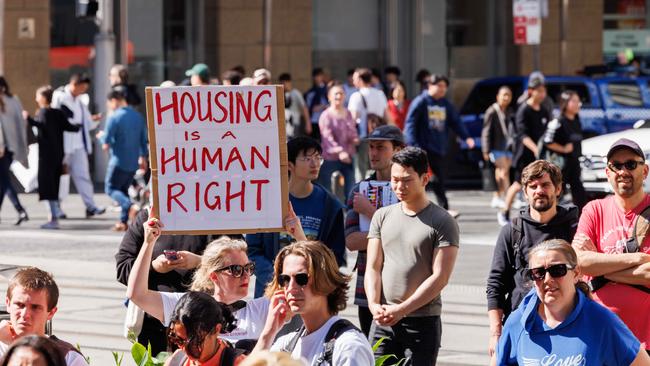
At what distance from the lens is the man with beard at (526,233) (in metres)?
7.20

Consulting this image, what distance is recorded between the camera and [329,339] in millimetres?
5562

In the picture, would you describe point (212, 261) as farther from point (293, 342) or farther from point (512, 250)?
point (512, 250)

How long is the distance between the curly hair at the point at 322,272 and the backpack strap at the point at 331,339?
4.5 inches

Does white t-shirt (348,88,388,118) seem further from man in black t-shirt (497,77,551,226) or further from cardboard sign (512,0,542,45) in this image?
cardboard sign (512,0,542,45)

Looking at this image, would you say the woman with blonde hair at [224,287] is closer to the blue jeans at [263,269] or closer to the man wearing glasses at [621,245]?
the man wearing glasses at [621,245]

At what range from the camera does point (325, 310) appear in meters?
5.72

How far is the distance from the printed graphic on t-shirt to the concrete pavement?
47.8 inches

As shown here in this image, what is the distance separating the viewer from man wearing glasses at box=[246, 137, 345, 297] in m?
8.23

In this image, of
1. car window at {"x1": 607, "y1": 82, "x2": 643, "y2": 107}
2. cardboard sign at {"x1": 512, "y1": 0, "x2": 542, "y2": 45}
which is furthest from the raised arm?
cardboard sign at {"x1": 512, "y1": 0, "x2": 542, "y2": 45}

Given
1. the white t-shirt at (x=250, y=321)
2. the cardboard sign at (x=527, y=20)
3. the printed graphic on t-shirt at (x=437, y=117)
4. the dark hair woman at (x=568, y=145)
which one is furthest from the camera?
the cardboard sign at (x=527, y=20)

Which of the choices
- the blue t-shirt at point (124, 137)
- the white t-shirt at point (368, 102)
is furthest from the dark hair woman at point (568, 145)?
the blue t-shirt at point (124, 137)

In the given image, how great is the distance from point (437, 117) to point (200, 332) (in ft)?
42.9

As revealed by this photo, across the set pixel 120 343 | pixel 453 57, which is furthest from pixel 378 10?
pixel 120 343

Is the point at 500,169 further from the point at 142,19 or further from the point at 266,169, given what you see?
the point at 266,169
